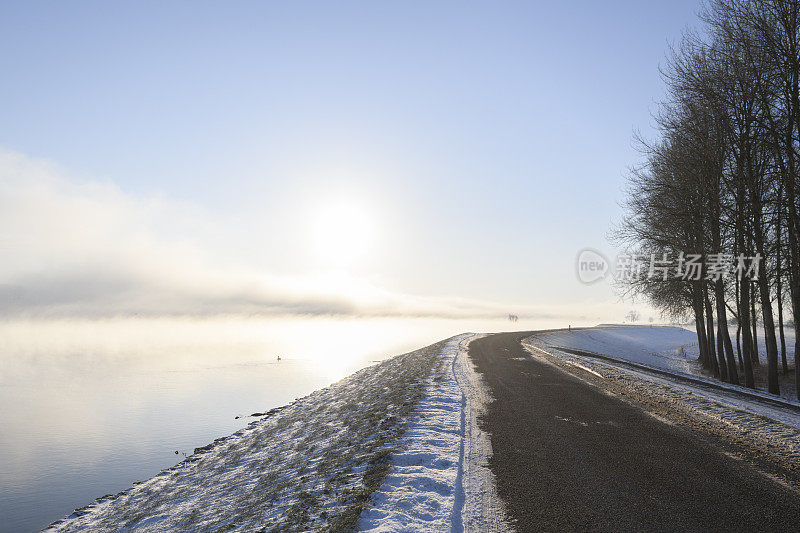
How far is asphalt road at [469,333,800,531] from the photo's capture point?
5.07 metres

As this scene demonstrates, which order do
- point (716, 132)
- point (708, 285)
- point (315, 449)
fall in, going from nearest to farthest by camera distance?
point (315, 449)
point (716, 132)
point (708, 285)

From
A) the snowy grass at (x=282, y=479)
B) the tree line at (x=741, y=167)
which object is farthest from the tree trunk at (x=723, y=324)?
the snowy grass at (x=282, y=479)

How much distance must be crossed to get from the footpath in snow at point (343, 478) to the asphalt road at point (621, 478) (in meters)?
0.52

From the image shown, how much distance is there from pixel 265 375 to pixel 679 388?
34287 millimetres

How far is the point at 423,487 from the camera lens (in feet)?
20.5

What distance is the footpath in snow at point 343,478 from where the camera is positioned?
5.60 meters

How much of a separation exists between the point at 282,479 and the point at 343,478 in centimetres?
216

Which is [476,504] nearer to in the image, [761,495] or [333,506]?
[333,506]

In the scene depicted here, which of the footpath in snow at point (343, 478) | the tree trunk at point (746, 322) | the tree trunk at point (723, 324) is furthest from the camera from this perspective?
the tree trunk at point (723, 324)

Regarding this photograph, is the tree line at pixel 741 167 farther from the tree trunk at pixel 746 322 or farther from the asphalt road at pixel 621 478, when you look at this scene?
the asphalt road at pixel 621 478

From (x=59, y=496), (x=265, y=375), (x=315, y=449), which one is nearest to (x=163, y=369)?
(x=265, y=375)

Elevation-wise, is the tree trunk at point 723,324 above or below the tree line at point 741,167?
below

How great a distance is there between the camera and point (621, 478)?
6.45 meters

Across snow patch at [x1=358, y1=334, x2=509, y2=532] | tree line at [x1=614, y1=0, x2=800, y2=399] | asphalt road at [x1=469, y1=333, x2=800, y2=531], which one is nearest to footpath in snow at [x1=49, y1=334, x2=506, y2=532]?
snow patch at [x1=358, y1=334, x2=509, y2=532]
